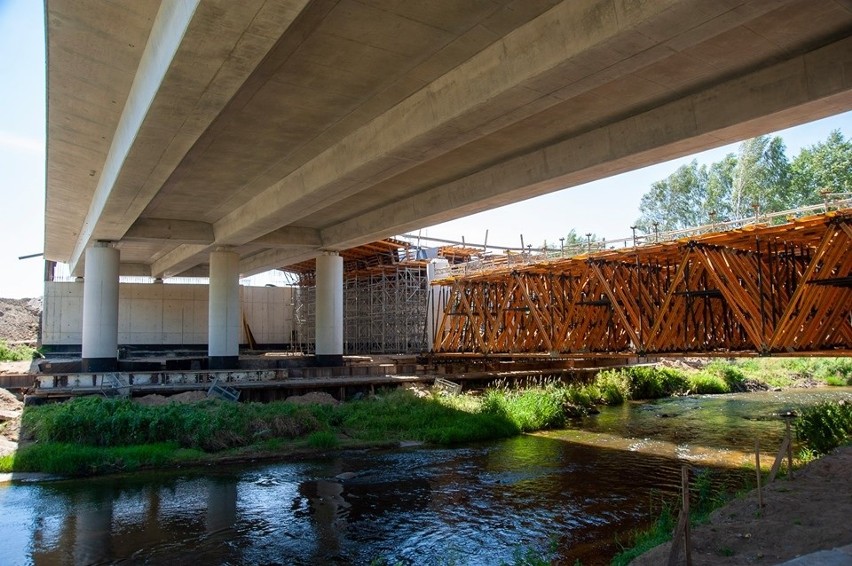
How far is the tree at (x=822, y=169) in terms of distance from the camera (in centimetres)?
5400

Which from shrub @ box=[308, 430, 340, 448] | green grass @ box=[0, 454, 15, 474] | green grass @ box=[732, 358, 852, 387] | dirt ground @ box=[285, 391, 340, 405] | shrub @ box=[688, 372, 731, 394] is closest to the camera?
green grass @ box=[0, 454, 15, 474]

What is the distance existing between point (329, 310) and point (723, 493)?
21.6m

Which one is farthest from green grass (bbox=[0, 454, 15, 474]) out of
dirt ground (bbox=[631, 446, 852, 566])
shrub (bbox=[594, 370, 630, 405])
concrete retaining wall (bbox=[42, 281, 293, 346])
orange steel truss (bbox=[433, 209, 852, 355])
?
concrete retaining wall (bbox=[42, 281, 293, 346])

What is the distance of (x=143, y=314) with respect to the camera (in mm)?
43062

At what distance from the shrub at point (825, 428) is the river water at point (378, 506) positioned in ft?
5.66

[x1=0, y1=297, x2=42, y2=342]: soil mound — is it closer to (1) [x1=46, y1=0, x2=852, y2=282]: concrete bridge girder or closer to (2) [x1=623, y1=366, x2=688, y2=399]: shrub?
(1) [x1=46, y1=0, x2=852, y2=282]: concrete bridge girder

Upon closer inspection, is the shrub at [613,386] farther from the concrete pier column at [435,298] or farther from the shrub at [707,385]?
the concrete pier column at [435,298]

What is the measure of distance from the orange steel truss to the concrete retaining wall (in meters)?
21.6

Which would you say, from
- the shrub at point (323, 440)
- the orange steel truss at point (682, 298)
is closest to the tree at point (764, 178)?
the orange steel truss at point (682, 298)

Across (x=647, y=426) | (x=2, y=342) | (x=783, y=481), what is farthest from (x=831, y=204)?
(x=2, y=342)

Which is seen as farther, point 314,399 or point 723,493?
point 314,399

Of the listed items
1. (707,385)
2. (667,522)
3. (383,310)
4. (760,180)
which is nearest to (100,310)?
(383,310)

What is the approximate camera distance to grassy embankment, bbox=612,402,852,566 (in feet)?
29.5

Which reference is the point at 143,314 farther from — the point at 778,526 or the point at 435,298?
the point at 778,526
